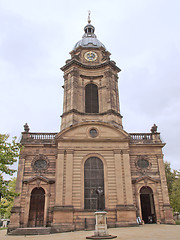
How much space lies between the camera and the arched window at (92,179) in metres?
21.2

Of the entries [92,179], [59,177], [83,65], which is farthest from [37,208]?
[83,65]

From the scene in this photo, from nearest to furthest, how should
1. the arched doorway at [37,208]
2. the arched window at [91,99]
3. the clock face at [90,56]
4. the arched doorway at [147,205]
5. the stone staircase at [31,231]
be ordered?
1. the stone staircase at [31,231]
2. the arched doorway at [37,208]
3. the arched doorway at [147,205]
4. the arched window at [91,99]
5. the clock face at [90,56]

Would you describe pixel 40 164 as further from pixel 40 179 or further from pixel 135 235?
pixel 135 235

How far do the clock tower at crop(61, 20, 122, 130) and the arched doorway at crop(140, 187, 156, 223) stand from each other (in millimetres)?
8070

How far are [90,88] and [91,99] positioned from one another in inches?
70.0

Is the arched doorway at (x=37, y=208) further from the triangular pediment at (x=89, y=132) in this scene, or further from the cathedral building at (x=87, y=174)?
the triangular pediment at (x=89, y=132)

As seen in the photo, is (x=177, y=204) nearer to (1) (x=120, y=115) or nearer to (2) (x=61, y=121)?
(1) (x=120, y=115)

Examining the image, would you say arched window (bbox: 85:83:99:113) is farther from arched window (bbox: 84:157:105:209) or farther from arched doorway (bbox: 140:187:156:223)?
arched doorway (bbox: 140:187:156:223)

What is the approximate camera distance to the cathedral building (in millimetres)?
20594

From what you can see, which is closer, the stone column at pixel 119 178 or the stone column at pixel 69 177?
the stone column at pixel 69 177

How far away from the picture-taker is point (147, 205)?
2428cm

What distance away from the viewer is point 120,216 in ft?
66.6

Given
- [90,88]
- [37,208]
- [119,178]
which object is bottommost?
[37,208]

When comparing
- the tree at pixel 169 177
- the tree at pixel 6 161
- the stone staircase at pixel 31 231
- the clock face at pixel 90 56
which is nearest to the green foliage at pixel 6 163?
the tree at pixel 6 161
